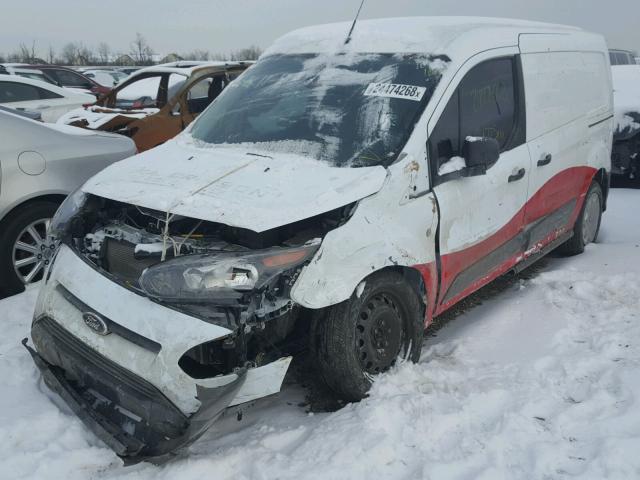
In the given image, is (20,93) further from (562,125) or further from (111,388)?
(111,388)

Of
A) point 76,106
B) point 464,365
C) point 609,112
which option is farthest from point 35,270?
point 76,106

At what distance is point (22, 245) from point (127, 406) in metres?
2.52

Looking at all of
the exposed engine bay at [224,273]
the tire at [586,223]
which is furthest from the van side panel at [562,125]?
the exposed engine bay at [224,273]

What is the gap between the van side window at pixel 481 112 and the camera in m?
3.40

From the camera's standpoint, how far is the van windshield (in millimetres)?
3277

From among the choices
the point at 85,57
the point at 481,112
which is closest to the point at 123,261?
the point at 481,112

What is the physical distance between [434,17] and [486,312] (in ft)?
6.71

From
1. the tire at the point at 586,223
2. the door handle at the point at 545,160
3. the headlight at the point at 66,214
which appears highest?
the door handle at the point at 545,160

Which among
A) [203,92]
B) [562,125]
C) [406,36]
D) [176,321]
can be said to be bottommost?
[176,321]

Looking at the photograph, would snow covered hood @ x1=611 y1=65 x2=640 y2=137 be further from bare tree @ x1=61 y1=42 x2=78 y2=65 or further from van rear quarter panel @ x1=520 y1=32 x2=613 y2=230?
bare tree @ x1=61 y1=42 x2=78 y2=65

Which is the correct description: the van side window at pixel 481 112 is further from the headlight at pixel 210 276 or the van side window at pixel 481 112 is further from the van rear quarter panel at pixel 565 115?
the headlight at pixel 210 276

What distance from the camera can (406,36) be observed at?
12.1 feet

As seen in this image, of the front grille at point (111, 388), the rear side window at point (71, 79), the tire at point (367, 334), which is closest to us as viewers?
the front grille at point (111, 388)

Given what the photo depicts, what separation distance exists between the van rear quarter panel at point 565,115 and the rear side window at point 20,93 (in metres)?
7.95
